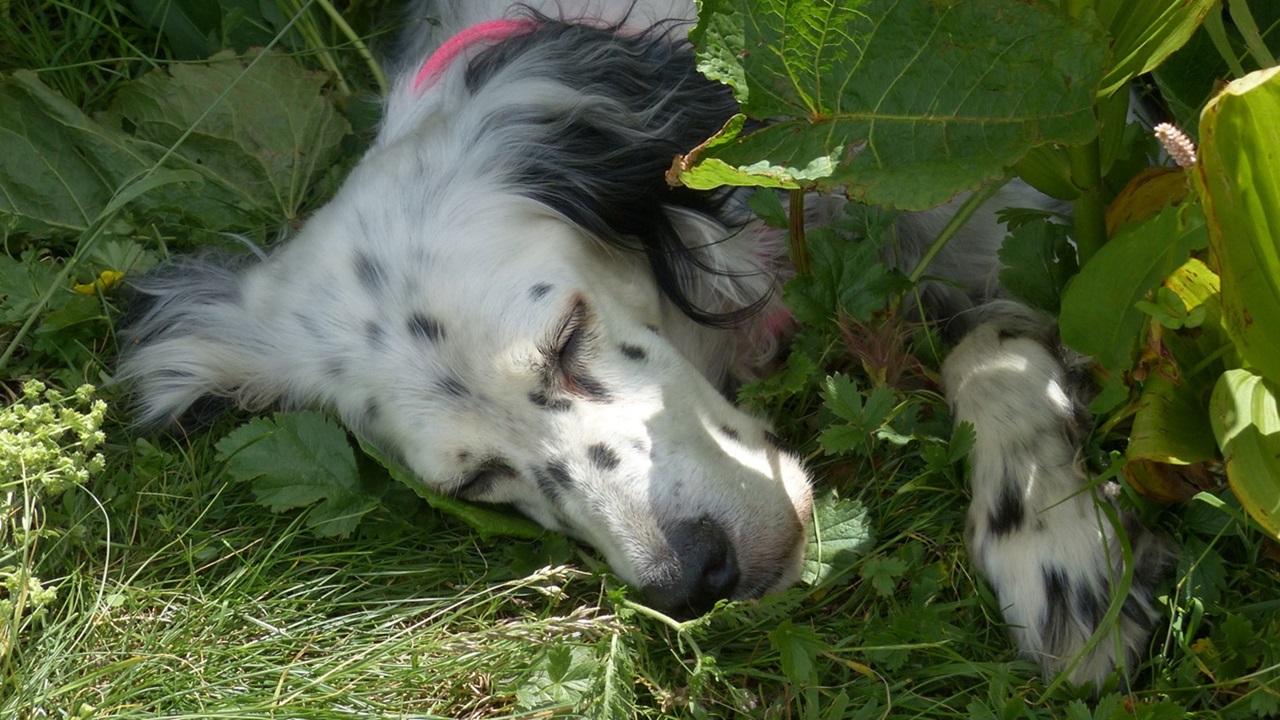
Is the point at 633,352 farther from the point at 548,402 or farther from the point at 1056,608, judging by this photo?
the point at 1056,608

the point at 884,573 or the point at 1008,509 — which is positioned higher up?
the point at 1008,509

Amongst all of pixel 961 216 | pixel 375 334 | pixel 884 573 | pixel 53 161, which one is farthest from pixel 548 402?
pixel 53 161

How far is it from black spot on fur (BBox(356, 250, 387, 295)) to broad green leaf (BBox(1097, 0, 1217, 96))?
157 centimetres

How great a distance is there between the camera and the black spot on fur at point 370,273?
2730mm

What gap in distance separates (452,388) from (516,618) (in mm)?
547

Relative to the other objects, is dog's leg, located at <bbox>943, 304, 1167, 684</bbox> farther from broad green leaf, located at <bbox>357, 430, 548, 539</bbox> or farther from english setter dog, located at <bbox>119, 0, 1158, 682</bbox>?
broad green leaf, located at <bbox>357, 430, 548, 539</bbox>

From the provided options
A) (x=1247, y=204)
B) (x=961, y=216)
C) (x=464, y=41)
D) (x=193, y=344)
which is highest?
(x=1247, y=204)

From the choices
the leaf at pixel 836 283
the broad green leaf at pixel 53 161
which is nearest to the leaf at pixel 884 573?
the leaf at pixel 836 283

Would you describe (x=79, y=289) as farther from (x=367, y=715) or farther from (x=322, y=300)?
(x=367, y=715)

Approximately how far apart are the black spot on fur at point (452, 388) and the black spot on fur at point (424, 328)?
3.8 inches

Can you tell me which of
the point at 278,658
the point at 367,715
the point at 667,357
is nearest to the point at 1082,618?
the point at 667,357

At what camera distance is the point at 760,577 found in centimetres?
245

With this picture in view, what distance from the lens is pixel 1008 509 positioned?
2.41m

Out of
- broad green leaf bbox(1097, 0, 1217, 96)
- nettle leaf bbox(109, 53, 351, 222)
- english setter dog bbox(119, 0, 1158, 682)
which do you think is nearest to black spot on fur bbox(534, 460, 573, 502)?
english setter dog bbox(119, 0, 1158, 682)
